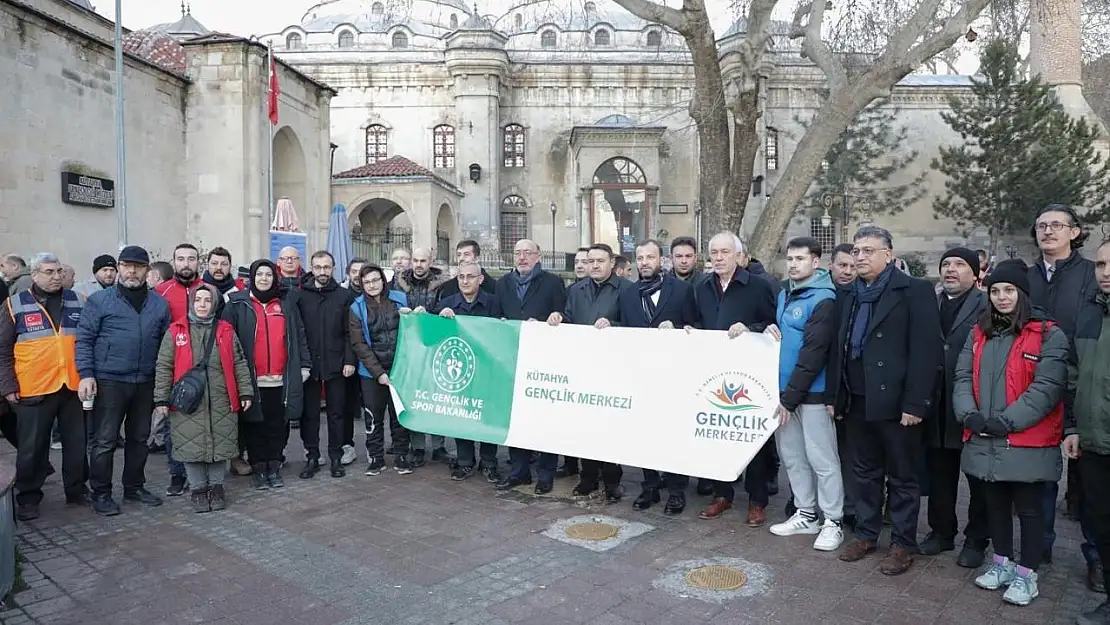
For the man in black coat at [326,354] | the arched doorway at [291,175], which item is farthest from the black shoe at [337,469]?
the arched doorway at [291,175]

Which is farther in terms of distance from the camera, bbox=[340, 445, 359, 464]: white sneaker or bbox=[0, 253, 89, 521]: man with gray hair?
bbox=[340, 445, 359, 464]: white sneaker

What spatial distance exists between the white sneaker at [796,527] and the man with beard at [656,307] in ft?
2.91

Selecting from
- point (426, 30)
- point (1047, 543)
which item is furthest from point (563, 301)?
point (426, 30)

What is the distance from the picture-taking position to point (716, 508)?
6.26 meters

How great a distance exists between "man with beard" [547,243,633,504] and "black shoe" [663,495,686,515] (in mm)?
563

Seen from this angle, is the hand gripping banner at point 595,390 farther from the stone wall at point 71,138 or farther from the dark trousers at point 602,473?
the stone wall at point 71,138

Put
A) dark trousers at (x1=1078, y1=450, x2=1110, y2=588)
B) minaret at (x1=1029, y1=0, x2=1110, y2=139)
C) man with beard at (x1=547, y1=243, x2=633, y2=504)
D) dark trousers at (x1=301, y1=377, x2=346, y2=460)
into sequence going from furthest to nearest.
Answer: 1. minaret at (x1=1029, y1=0, x2=1110, y2=139)
2. dark trousers at (x1=301, y1=377, x2=346, y2=460)
3. man with beard at (x1=547, y1=243, x2=633, y2=504)
4. dark trousers at (x1=1078, y1=450, x2=1110, y2=588)

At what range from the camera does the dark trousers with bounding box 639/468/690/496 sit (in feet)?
20.9

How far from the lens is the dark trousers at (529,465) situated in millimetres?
6945

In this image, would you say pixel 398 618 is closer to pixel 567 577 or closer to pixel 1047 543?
pixel 567 577

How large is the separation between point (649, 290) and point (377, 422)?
10.8ft

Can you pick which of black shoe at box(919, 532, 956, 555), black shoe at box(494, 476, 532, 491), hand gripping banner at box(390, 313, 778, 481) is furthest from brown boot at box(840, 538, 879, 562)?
black shoe at box(494, 476, 532, 491)

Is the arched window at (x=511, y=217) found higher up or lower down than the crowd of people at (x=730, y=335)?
higher up

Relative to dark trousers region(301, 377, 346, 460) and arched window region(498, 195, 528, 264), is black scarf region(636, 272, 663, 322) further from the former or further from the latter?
arched window region(498, 195, 528, 264)
